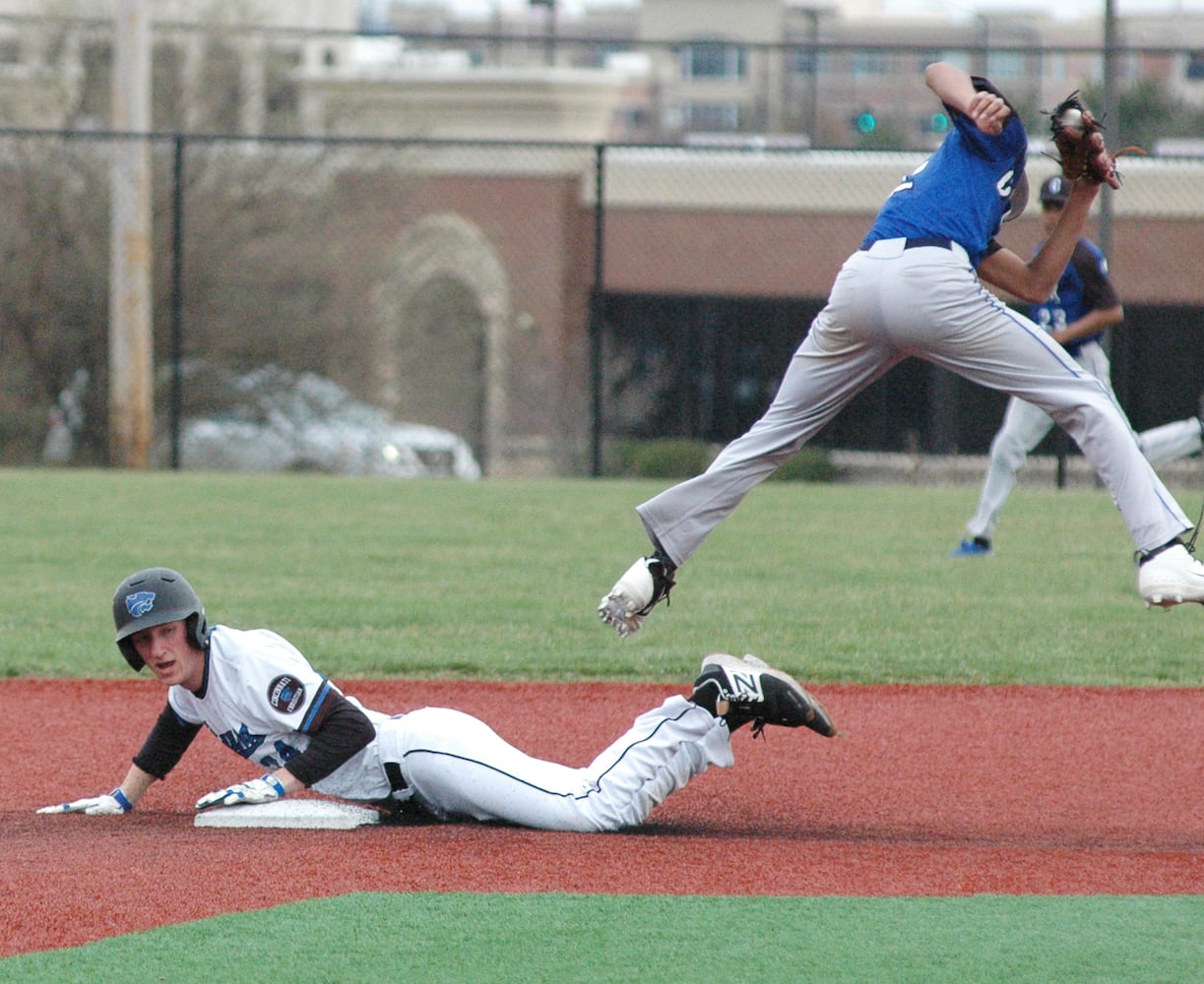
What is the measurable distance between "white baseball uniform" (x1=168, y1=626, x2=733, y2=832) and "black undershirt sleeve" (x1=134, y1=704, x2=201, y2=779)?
1.6 inches

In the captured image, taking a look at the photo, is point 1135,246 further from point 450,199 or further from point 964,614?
point 964,614

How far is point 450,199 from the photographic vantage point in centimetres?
2683

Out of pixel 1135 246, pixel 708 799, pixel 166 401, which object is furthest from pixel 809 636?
pixel 1135 246

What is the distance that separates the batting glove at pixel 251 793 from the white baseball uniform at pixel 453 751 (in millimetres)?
153

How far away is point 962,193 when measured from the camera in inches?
189

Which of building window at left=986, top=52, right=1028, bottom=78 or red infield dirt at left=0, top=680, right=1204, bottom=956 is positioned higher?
building window at left=986, top=52, right=1028, bottom=78

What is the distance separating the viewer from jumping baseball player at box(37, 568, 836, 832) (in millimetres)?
4625

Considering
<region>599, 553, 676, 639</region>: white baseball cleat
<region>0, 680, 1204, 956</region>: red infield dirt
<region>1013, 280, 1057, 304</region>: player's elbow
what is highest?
<region>1013, 280, 1057, 304</region>: player's elbow

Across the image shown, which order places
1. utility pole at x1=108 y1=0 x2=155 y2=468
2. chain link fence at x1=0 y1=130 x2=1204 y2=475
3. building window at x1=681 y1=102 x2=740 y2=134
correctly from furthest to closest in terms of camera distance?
building window at x1=681 y1=102 x2=740 y2=134, chain link fence at x1=0 y1=130 x2=1204 y2=475, utility pole at x1=108 y1=0 x2=155 y2=468

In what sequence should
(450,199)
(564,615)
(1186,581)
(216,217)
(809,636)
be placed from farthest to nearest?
(450,199)
(216,217)
(564,615)
(809,636)
(1186,581)

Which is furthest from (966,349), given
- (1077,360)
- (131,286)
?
(131,286)

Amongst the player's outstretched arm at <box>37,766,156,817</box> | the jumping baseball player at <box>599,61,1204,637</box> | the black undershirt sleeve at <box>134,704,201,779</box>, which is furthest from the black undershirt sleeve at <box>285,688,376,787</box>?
the jumping baseball player at <box>599,61,1204,637</box>

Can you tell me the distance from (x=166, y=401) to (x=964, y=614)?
12.7 meters

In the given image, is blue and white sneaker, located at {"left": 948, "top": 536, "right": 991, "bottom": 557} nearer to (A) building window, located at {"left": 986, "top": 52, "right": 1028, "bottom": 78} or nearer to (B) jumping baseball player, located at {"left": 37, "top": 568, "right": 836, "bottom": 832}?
(B) jumping baseball player, located at {"left": 37, "top": 568, "right": 836, "bottom": 832}
